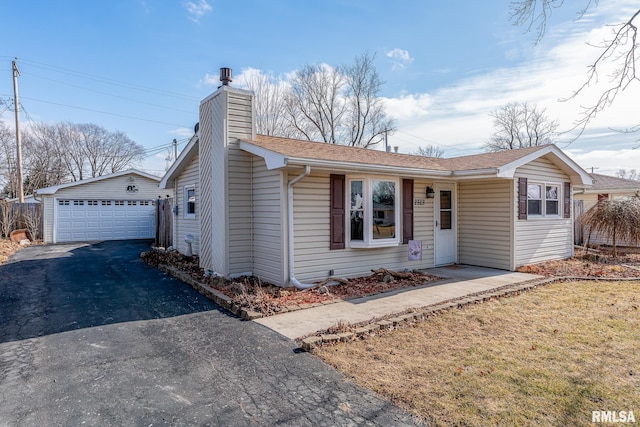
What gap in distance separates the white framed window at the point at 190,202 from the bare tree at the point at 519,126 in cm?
2651

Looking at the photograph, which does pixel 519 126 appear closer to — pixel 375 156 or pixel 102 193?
pixel 375 156

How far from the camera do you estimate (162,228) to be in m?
13.5

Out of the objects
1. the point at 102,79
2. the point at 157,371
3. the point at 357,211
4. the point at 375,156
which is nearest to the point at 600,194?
the point at 375,156

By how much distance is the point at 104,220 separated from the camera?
17047 mm

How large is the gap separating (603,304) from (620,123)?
3044 millimetres

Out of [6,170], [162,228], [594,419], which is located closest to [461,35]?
[594,419]

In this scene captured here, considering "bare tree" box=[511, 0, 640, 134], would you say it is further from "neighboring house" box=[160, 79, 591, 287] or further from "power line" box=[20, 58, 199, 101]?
"power line" box=[20, 58, 199, 101]

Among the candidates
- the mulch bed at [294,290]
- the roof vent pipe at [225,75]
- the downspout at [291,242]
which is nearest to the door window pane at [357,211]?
the mulch bed at [294,290]

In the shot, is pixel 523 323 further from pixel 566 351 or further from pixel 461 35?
pixel 461 35

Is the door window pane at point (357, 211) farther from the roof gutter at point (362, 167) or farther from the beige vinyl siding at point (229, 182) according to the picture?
the beige vinyl siding at point (229, 182)

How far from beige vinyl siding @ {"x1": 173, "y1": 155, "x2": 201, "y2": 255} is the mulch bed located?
2.08 metres

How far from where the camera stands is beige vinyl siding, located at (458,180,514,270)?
880 centimetres

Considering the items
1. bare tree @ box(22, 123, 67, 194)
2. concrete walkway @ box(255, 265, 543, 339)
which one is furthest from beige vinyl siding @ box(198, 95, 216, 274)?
bare tree @ box(22, 123, 67, 194)

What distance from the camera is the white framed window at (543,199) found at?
31.0 ft
